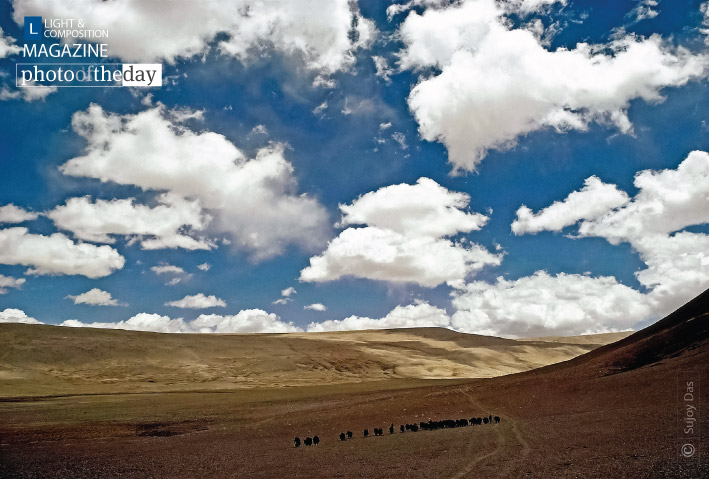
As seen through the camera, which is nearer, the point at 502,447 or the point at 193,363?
the point at 502,447

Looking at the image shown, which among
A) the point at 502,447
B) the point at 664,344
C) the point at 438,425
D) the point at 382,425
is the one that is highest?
the point at 664,344

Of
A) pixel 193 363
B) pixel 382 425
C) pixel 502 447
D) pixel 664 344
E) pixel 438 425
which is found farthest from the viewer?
pixel 193 363

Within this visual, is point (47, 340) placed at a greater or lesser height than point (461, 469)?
greater

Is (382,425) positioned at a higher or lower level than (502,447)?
lower

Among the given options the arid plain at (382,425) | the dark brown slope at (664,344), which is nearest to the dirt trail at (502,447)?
the arid plain at (382,425)

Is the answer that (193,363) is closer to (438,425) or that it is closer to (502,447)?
(438,425)

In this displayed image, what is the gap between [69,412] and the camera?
2131 inches

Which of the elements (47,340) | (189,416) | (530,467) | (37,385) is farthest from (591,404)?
(47,340)

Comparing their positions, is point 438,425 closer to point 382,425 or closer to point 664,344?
point 382,425

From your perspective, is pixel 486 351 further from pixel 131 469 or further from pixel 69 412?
pixel 131 469

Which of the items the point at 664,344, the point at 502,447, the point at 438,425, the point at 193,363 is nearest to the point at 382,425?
the point at 438,425

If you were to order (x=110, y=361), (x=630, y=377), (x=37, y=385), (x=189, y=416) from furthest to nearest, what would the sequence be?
(x=110, y=361) → (x=37, y=385) → (x=189, y=416) → (x=630, y=377)

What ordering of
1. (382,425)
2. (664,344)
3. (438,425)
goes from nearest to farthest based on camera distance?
(438,425) → (382,425) → (664,344)

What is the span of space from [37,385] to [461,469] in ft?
284
